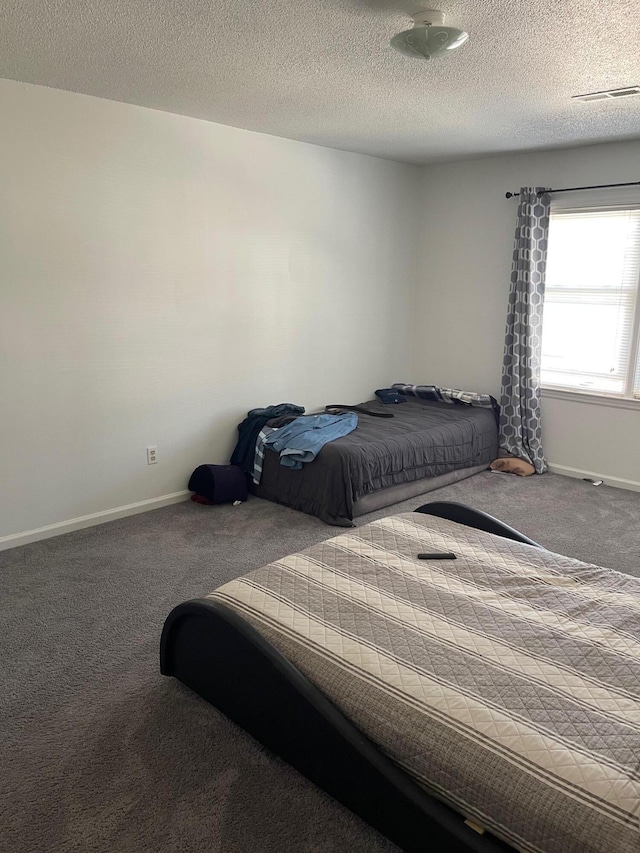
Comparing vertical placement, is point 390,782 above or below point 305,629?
below

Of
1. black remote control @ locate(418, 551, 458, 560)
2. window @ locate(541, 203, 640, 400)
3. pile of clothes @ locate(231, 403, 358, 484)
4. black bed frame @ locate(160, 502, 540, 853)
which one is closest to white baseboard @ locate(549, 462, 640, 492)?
window @ locate(541, 203, 640, 400)

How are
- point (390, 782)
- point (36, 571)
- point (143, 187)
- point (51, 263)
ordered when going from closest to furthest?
point (390, 782), point (36, 571), point (51, 263), point (143, 187)

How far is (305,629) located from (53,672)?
1082mm

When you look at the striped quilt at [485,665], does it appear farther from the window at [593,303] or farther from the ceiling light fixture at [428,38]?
the window at [593,303]

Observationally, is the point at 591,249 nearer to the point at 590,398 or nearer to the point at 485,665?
the point at 590,398

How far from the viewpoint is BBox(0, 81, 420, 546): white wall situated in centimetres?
343

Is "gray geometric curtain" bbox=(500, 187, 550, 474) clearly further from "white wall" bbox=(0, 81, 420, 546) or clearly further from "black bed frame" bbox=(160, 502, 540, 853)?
"black bed frame" bbox=(160, 502, 540, 853)

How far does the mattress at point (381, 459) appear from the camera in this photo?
155 inches

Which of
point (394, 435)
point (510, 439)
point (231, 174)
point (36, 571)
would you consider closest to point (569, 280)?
point (510, 439)

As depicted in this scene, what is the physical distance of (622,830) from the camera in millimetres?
1329

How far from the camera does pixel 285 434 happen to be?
4.24 meters

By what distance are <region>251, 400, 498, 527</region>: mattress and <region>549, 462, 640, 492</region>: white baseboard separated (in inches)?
18.7

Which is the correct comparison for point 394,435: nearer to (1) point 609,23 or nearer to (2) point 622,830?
(1) point 609,23

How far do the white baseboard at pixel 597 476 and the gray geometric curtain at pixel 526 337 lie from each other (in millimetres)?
94
